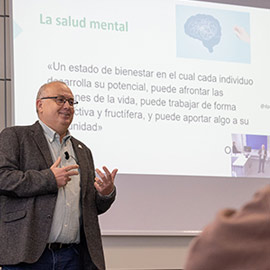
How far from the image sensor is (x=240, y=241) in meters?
0.65

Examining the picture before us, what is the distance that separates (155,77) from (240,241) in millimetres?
3309

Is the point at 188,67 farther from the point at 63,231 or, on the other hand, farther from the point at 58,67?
the point at 63,231

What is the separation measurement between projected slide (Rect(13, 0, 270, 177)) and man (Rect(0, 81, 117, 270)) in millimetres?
1019

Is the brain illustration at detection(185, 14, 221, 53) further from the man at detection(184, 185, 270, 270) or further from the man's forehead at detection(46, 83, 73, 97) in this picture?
the man at detection(184, 185, 270, 270)

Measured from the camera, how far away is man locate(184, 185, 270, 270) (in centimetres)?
64

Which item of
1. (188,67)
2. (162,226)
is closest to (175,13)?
(188,67)

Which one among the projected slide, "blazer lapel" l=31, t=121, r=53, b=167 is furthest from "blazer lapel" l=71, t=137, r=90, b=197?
the projected slide

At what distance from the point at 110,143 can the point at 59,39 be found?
728 millimetres

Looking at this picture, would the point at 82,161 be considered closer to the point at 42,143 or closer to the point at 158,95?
the point at 42,143

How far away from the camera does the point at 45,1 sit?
375 centimetres

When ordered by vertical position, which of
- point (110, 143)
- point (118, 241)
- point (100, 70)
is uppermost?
point (100, 70)

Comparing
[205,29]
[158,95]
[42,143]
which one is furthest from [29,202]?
[205,29]

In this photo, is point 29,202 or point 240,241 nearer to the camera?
point 240,241

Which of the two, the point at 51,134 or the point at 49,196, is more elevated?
the point at 51,134
